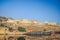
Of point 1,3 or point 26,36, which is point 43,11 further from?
point 1,3

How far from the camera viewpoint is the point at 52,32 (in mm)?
4379

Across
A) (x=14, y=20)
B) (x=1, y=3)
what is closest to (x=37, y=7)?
(x=14, y=20)

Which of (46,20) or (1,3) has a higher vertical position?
(1,3)

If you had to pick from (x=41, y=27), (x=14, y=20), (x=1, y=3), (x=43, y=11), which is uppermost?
(x=1, y=3)

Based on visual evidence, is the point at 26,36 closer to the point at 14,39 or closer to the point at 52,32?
the point at 14,39

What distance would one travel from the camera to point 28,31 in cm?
438

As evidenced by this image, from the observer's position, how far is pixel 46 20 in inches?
176

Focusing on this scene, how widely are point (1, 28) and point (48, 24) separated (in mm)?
1727

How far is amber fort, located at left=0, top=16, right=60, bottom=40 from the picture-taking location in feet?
14.3

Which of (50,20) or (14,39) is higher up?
(50,20)

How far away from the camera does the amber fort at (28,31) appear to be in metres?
4.34

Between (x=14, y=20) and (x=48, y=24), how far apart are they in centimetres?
126

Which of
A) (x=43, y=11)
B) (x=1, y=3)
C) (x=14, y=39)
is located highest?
(x=1, y=3)

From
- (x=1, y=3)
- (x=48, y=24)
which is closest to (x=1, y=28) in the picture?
(x=1, y=3)
